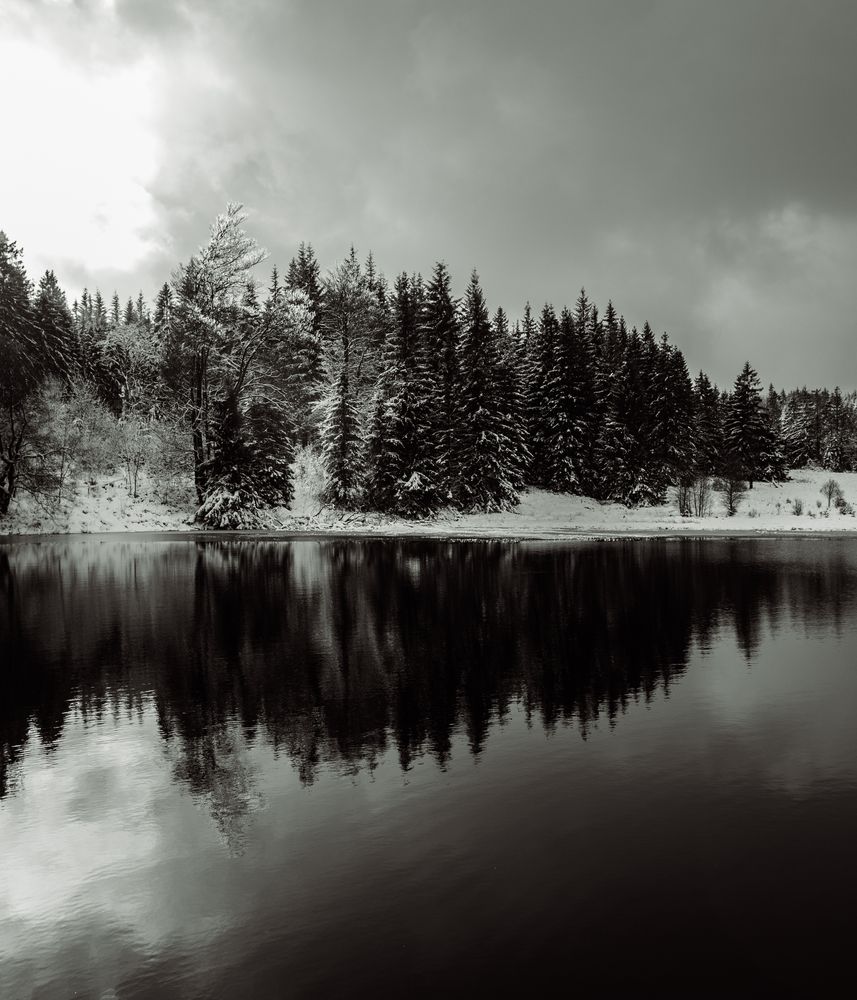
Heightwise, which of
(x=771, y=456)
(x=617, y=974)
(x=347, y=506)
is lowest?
(x=617, y=974)

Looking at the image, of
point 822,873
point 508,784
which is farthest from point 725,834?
point 508,784

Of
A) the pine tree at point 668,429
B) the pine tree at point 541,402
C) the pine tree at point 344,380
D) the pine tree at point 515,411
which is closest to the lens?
the pine tree at point 344,380

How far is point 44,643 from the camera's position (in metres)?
13.6

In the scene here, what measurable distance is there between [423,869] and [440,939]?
0.83m

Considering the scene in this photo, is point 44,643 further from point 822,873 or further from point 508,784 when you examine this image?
point 822,873

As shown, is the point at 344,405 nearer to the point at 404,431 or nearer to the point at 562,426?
the point at 404,431

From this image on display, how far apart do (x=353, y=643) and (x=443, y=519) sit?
40.2 m

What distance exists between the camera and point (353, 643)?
43.1ft

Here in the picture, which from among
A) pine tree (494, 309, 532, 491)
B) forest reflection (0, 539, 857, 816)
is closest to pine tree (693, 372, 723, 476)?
pine tree (494, 309, 532, 491)

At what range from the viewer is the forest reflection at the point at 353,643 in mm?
8625

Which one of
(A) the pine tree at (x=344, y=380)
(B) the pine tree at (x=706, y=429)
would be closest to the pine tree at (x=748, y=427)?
(B) the pine tree at (x=706, y=429)

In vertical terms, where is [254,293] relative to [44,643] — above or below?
above

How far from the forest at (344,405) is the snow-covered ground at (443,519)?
109 cm

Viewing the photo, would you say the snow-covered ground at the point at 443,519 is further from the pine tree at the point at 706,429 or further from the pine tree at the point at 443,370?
the pine tree at the point at 706,429
